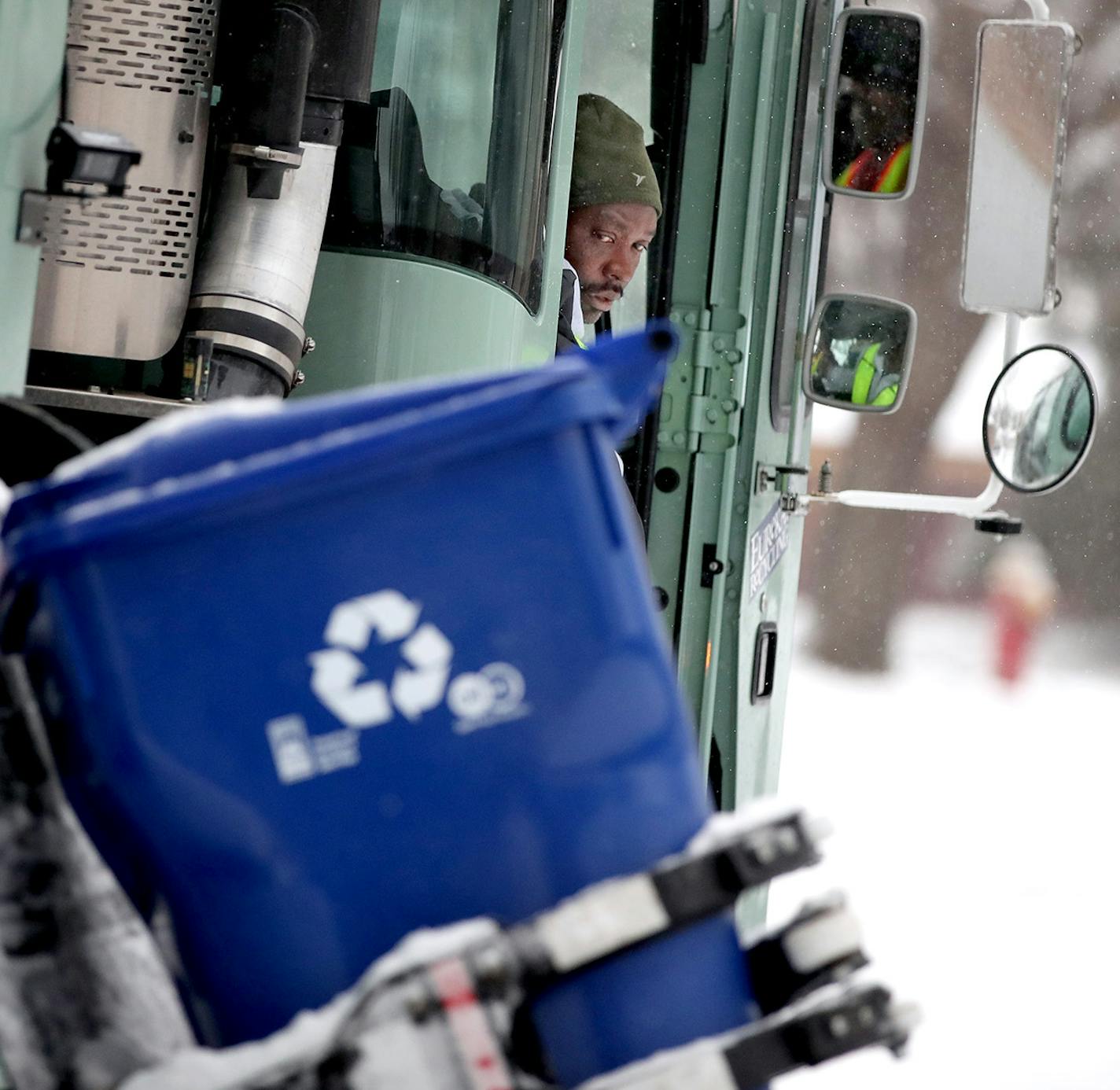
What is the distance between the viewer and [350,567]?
124 centimetres

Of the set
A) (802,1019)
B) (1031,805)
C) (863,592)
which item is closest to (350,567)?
(802,1019)

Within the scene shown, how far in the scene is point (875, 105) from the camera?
11.1ft

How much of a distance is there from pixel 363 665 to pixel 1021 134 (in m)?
2.34

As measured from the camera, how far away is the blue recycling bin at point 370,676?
48.5 inches

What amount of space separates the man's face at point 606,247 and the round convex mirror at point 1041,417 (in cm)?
84

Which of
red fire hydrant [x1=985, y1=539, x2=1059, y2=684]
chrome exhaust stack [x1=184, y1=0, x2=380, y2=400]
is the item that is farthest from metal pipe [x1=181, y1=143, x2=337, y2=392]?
red fire hydrant [x1=985, y1=539, x2=1059, y2=684]

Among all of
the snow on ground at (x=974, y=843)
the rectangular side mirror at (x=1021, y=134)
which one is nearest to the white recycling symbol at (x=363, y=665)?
the snow on ground at (x=974, y=843)

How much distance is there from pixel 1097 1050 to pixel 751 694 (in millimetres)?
1665

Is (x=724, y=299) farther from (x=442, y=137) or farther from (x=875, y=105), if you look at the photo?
(x=442, y=137)

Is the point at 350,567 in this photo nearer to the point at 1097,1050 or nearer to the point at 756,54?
the point at 756,54

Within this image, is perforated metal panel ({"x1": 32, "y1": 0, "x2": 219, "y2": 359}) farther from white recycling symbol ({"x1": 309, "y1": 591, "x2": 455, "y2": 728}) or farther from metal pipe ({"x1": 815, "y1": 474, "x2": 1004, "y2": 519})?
metal pipe ({"x1": 815, "y1": 474, "x2": 1004, "y2": 519})

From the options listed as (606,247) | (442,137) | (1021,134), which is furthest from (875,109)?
(442,137)

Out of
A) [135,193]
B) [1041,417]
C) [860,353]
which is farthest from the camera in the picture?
[860,353]

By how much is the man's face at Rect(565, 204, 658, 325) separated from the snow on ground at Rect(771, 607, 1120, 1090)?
1681 mm
